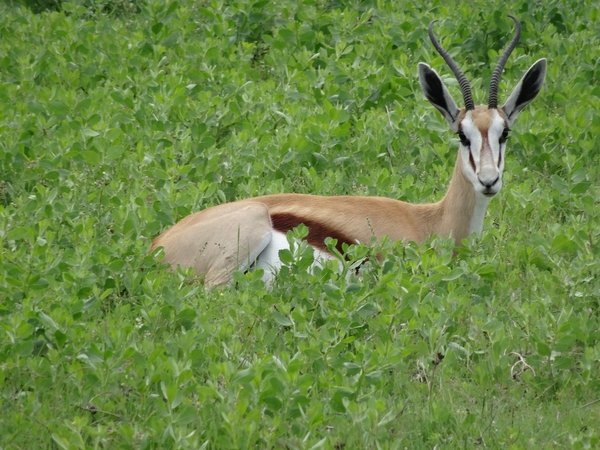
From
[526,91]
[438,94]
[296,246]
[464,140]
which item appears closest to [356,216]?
[296,246]

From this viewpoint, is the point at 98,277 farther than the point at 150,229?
No

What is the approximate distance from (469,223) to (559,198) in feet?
3.09

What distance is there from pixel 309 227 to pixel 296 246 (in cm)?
30

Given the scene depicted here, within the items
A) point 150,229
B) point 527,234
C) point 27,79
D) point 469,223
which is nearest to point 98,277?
point 150,229

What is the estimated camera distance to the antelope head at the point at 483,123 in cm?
586

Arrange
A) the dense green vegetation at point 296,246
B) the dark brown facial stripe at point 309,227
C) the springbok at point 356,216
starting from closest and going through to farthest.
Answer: the dense green vegetation at point 296,246 → the springbok at point 356,216 → the dark brown facial stripe at point 309,227

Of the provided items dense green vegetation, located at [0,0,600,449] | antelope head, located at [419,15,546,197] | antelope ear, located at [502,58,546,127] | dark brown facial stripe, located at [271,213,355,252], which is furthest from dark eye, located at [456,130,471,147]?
→ dark brown facial stripe, located at [271,213,355,252]

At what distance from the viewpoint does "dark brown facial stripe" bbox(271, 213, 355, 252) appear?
589cm

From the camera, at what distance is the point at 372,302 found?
16.3 feet

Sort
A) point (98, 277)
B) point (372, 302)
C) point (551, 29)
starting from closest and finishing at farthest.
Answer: point (372, 302)
point (98, 277)
point (551, 29)

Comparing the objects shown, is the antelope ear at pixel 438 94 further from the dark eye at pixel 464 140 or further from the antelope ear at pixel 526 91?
the antelope ear at pixel 526 91

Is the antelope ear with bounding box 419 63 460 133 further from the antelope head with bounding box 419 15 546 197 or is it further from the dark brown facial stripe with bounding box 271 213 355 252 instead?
the dark brown facial stripe with bounding box 271 213 355 252

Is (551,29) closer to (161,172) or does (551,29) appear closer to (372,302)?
(161,172)

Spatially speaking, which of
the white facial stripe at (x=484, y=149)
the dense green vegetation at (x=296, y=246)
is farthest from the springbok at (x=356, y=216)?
the dense green vegetation at (x=296, y=246)
